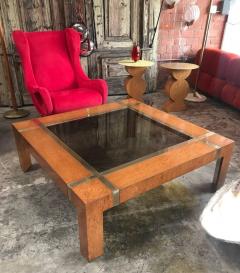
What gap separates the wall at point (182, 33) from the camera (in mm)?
3496

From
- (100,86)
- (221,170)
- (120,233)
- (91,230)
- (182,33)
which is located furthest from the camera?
(182,33)

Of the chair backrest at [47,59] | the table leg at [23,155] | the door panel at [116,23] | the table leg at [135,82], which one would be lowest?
the table leg at [23,155]

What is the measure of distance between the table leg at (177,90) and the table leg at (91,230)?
2.16m

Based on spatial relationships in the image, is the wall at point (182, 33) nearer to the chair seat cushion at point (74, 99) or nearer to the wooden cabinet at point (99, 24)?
the wooden cabinet at point (99, 24)

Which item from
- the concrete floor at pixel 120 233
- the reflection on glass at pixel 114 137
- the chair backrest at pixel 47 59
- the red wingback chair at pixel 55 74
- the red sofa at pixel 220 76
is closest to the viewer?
the concrete floor at pixel 120 233

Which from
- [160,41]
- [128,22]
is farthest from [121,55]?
[160,41]

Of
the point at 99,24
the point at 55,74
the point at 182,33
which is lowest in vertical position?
the point at 55,74

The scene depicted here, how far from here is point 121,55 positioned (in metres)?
3.36

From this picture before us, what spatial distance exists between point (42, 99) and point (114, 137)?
0.88 m

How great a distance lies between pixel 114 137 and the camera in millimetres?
1663

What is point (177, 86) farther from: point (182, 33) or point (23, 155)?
point (23, 155)

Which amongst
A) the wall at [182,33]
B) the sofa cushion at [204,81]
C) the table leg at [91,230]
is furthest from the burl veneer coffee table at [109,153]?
the wall at [182,33]

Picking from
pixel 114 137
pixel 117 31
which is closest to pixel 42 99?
pixel 114 137

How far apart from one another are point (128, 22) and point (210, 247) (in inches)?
112
